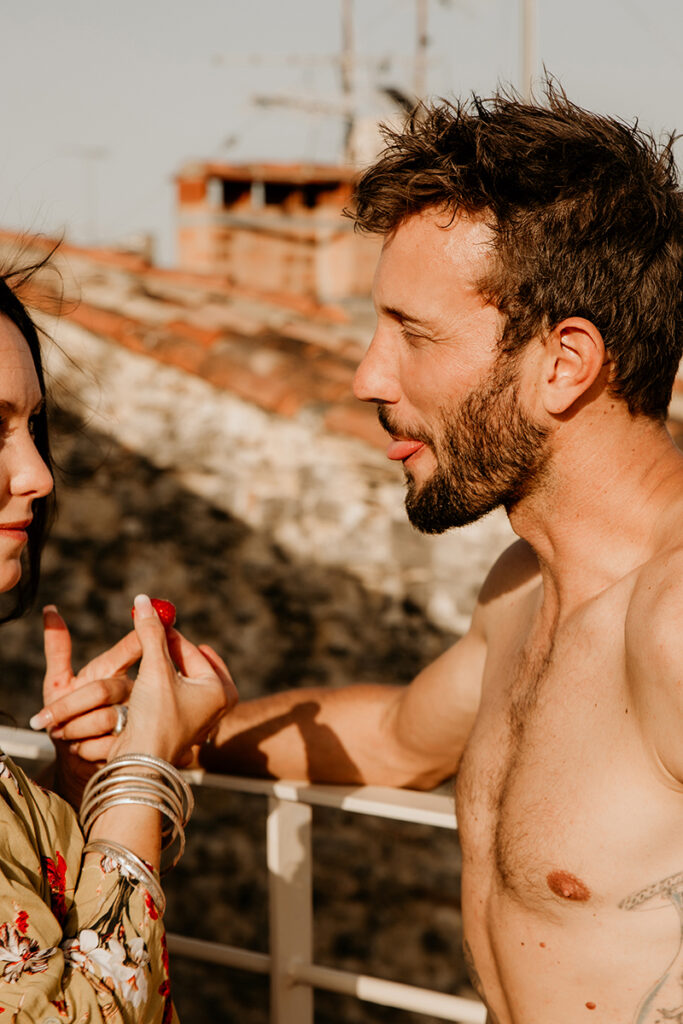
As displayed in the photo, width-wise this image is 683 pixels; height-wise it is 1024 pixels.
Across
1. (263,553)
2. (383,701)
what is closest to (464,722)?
(383,701)

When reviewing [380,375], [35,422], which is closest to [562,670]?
[380,375]

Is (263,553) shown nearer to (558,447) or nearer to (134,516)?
(134,516)

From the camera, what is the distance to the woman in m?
1.23

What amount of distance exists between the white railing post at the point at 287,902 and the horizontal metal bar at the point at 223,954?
30 mm

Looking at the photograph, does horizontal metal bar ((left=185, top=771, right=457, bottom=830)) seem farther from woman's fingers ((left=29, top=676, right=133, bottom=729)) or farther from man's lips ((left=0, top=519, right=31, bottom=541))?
man's lips ((left=0, top=519, right=31, bottom=541))

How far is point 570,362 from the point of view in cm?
174

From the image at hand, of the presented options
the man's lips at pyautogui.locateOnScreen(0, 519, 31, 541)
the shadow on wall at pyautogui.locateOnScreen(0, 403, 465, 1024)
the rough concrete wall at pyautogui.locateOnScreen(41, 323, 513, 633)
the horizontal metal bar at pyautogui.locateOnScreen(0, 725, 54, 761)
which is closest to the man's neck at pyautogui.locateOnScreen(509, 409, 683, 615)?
the man's lips at pyautogui.locateOnScreen(0, 519, 31, 541)

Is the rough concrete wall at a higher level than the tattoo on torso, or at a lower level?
lower

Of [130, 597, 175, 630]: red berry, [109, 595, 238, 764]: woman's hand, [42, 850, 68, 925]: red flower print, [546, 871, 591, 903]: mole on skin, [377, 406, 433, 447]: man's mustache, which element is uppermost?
[377, 406, 433, 447]: man's mustache

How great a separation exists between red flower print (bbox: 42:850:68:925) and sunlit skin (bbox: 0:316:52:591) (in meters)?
0.42

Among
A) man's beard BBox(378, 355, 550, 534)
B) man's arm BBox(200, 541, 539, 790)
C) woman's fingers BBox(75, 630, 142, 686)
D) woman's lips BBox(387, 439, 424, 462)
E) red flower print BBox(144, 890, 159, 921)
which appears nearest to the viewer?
red flower print BBox(144, 890, 159, 921)

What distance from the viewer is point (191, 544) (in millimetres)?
4387

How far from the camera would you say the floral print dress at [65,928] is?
3.93 ft

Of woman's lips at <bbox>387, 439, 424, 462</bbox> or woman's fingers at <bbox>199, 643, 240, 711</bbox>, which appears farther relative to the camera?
woman's lips at <bbox>387, 439, 424, 462</bbox>
